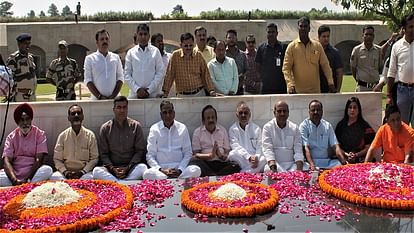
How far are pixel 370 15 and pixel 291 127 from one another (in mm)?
9272

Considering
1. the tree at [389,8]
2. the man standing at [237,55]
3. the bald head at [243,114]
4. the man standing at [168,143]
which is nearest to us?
the man standing at [168,143]

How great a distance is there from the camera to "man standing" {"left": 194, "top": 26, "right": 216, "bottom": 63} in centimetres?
759

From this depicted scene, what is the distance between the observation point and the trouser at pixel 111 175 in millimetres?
6039

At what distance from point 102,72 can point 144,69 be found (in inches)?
22.7

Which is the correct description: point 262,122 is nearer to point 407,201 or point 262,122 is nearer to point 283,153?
point 283,153

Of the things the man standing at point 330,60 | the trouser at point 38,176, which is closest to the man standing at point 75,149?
the trouser at point 38,176

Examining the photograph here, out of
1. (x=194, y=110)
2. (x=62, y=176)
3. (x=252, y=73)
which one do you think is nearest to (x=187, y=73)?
(x=194, y=110)

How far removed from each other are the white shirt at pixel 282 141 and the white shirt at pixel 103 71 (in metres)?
2.24

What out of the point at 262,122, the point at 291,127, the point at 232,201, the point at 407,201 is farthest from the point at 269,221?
the point at 262,122

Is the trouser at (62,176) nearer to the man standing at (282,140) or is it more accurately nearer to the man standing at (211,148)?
the man standing at (211,148)

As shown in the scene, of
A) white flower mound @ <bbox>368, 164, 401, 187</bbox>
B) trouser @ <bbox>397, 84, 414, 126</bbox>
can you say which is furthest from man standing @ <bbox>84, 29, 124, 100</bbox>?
trouser @ <bbox>397, 84, 414, 126</bbox>

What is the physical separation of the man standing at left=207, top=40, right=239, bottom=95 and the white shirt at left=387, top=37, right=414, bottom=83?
218 centimetres

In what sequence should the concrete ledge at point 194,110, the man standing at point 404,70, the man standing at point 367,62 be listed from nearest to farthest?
the man standing at point 404,70 → the concrete ledge at point 194,110 → the man standing at point 367,62

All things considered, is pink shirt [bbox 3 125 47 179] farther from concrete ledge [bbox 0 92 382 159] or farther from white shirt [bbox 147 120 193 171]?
white shirt [bbox 147 120 193 171]
